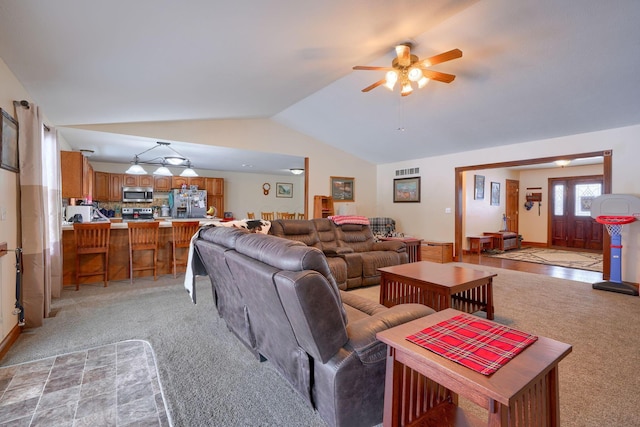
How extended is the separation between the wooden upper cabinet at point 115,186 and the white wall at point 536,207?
11591 millimetres

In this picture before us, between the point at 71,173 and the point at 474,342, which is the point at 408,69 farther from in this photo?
the point at 71,173

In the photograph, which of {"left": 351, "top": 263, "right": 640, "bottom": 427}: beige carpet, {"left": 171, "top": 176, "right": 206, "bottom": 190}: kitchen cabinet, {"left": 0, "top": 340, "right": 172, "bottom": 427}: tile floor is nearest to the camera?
{"left": 0, "top": 340, "right": 172, "bottom": 427}: tile floor

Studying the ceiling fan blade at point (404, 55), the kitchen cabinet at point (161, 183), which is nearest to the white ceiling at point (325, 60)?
the ceiling fan blade at point (404, 55)

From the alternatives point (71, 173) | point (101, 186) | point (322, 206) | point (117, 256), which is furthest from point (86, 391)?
point (101, 186)

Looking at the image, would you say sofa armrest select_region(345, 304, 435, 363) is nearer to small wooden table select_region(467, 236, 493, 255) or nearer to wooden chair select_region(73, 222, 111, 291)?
wooden chair select_region(73, 222, 111, 291)

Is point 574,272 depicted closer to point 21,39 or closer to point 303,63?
point 303,63

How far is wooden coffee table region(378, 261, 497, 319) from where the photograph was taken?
2.75 metres

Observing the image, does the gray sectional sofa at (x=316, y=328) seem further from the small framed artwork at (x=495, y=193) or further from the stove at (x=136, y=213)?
the small framed artwork at (x=495, y=193)

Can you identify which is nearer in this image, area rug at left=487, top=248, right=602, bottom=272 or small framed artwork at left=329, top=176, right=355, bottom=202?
area rug at left=487, top=248, right=602, bottom=272

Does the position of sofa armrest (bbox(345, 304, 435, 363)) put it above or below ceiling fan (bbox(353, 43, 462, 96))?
below

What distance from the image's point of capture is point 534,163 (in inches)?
211

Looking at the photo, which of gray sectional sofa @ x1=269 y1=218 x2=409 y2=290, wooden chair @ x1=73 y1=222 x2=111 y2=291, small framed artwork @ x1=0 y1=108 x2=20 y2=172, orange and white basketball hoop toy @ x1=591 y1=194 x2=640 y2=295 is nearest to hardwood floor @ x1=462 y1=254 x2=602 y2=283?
orange and white basketball hoop toy @ x1=591 y1=194 x2=640 y2=295

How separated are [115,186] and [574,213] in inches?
492

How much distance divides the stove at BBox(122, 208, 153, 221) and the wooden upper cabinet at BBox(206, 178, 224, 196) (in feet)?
5.38
